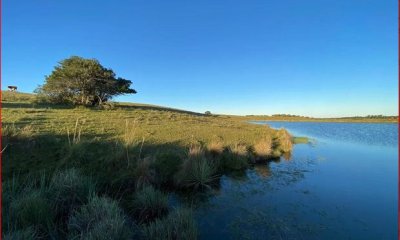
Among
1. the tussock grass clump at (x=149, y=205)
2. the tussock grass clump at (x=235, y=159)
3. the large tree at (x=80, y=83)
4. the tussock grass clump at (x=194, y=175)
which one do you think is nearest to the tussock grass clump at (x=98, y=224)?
the tussock grass clump at (x=149, y=205)

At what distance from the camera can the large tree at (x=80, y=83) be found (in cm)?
3912

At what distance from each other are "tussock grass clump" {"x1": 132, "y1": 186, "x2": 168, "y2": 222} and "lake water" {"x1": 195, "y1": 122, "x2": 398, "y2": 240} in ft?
3.63

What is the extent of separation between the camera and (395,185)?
42.1 feet

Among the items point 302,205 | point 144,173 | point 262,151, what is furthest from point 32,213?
point 262,151

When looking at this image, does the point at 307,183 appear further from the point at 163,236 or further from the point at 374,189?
the point at 163,236

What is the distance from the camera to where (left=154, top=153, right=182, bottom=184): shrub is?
10.8 m

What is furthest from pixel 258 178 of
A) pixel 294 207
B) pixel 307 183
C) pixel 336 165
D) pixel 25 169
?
pixel 25 169

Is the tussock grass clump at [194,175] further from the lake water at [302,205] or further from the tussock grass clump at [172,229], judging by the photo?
the tussock grass clump at [172,229]

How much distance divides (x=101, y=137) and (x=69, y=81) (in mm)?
28286

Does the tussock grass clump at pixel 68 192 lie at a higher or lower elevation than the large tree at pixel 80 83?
lower

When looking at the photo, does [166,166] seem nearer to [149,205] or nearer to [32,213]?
[149,205]

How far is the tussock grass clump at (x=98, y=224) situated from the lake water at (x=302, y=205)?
231 centimetres

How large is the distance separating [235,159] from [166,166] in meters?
4.40

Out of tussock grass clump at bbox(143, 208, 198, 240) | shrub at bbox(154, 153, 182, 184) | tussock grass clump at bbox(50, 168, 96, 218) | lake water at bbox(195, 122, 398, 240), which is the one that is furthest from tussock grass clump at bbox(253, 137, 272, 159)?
tussock grass clump at bbox(50, 168, 96, 218)
